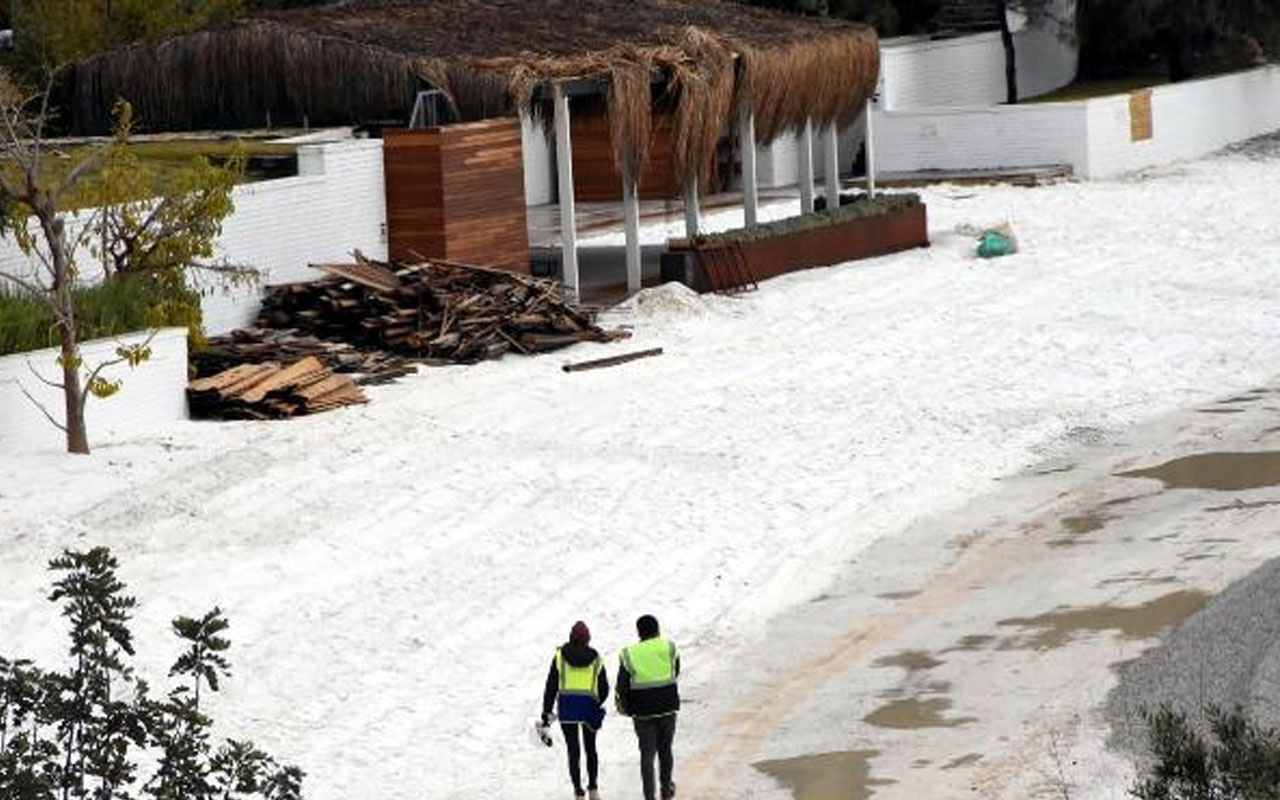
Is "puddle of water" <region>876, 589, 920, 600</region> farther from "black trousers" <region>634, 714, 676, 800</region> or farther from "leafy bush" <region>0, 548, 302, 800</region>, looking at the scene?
"leafy bush" <region>0, 548, 302, 800</region>

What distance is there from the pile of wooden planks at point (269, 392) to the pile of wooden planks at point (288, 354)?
349mm

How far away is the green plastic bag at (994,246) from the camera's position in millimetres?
41438

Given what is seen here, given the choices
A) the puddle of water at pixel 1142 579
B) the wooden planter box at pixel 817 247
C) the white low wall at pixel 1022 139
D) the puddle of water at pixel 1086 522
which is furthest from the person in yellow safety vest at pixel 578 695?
the white low wall at pixel 1022 139

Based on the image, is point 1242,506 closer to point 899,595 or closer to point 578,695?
point 899,595

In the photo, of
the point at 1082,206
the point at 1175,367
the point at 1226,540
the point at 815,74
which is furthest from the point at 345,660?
the point at 1082,206

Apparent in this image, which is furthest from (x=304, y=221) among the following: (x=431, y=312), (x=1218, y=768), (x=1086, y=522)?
(x=1218, y=768)

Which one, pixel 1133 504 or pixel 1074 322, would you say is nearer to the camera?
pixel 1133 504

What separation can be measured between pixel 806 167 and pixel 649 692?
25001 mm

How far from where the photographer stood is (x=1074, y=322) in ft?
117

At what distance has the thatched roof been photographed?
34.1 metres

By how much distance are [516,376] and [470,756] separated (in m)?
12.2

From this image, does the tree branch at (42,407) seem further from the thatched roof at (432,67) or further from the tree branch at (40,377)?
the thatched roof at (432,67)

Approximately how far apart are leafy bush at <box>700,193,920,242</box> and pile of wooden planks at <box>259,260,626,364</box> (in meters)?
4.68

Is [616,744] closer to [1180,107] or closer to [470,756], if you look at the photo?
[470,756]
